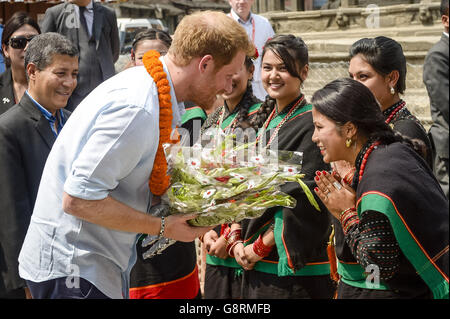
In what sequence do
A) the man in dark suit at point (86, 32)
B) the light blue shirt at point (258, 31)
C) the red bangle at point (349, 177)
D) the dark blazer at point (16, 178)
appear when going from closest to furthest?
the red bangle at point (349, 177), the dark blazer at point (16, 178), the man in dark suit at point (86, 32), the light blue shirt at point (258, 31)

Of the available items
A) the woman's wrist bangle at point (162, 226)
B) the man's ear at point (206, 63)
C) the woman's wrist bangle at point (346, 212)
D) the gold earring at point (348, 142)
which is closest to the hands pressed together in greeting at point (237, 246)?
the woman's wrist bangle at point (346, 212)

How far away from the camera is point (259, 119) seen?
12.4 ft

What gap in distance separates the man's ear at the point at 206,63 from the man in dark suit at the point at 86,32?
329 centimetres

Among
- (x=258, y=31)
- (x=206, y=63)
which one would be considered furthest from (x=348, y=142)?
(x=258, y=31)

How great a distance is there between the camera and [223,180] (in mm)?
2529

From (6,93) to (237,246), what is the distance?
2.18m

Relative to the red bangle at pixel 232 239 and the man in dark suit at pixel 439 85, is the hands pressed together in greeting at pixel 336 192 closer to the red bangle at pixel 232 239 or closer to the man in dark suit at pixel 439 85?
the red bangle at pixel 232 239

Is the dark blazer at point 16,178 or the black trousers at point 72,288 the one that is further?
the dark blazer at point 16,178

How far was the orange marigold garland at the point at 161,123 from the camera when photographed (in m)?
2.42

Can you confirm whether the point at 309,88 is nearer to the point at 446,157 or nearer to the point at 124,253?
the point at 446,157

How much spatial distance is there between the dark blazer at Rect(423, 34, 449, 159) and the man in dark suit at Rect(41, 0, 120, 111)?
303cm

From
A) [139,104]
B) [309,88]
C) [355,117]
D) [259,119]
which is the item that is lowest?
[309,88]

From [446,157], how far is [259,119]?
153 centimetres

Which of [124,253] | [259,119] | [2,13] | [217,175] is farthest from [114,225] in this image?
[2,13]
